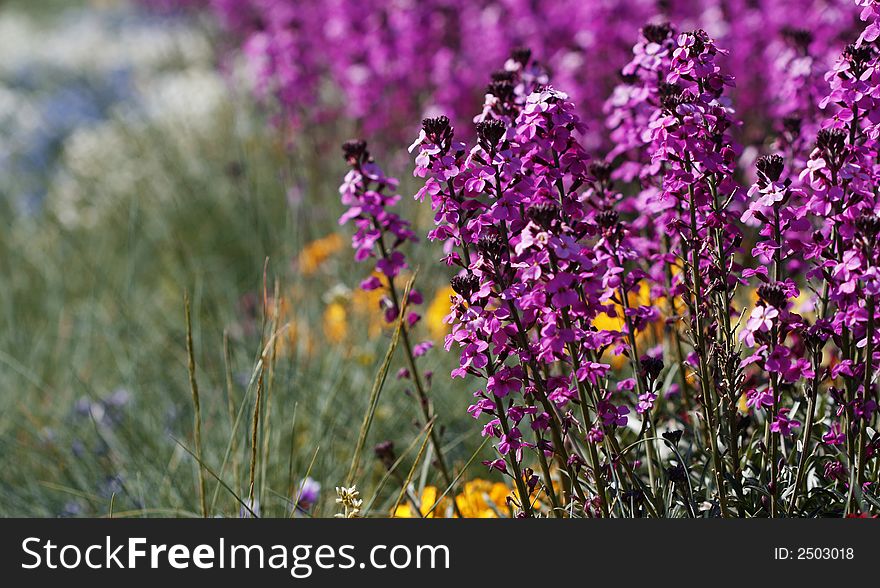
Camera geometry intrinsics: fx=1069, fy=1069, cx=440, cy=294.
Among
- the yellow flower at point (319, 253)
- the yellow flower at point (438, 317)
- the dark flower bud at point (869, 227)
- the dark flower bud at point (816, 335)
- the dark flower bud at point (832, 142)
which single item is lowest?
the dark flower bud at point (816, 335)

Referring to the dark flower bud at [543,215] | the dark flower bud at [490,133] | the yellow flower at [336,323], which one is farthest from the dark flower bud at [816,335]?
the yellow flower at [336,323]

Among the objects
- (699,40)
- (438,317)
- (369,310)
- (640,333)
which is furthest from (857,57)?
(369,310)

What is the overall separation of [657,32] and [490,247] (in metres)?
0.93

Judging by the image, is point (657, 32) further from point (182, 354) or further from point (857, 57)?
point (182, 354)

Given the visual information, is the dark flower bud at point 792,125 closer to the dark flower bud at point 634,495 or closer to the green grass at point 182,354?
the dark flower bud at point 634,495

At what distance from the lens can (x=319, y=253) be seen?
5461mm

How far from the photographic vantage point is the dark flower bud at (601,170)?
2865 mm

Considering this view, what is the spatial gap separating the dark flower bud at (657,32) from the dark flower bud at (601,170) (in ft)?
1.16

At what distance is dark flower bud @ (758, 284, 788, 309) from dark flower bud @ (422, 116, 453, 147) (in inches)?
29.8

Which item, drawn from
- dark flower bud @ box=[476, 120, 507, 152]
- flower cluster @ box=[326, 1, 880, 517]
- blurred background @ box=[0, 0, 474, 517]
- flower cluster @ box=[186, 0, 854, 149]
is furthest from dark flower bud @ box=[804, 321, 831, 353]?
flower cluster @ box=[186, 0, 854, 149]

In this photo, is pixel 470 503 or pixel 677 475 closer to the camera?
pixel 677 475
